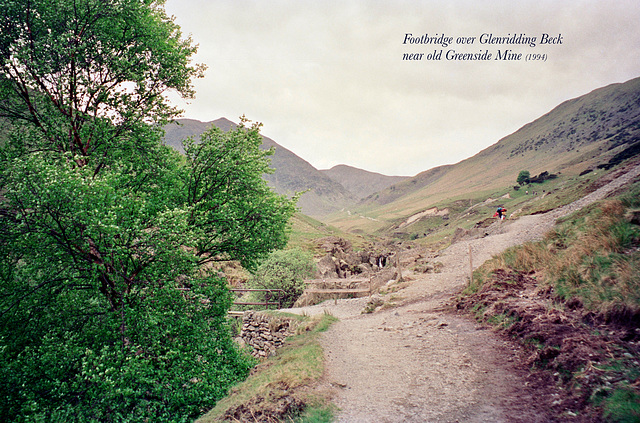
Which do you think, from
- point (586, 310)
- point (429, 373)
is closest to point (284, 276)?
point (429, 373)

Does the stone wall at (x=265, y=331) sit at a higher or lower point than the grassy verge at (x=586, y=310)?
lower

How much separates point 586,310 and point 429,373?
430 cm

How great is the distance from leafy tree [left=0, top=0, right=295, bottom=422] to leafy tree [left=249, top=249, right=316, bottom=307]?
1586cm

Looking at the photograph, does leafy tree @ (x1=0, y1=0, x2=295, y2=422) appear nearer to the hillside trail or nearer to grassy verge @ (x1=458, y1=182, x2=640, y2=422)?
the hillside trail

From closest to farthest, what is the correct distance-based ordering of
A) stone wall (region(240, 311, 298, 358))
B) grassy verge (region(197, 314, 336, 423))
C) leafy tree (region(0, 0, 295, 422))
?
grassy verge (region(197, 314, 336, 423)), leafy tree (region(0, 0, 295, 422)), stone wall (region(240, 311, 298, 358))

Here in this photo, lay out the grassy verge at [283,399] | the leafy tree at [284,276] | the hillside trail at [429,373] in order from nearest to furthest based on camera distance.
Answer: the hillside trail at [429,373] < the grassy verge at [283,399] < the leafy tree at [284,276]

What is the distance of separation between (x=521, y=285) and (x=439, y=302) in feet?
16.6

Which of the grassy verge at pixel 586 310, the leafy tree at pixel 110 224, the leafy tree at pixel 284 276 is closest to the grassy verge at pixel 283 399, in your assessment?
the leafy tree at pixel 110 224

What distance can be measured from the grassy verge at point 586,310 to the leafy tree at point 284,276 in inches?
695

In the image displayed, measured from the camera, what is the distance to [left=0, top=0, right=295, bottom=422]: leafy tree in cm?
856

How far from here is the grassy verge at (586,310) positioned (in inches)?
213

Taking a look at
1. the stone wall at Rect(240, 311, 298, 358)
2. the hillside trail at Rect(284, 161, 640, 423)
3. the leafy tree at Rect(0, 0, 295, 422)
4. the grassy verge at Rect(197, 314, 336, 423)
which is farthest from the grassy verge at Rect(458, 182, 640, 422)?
the stone wall at Rect(240, 311, 298, 358)

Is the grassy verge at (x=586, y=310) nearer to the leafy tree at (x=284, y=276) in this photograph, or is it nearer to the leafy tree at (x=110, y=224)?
the leafy tree at (x=110, y=224)

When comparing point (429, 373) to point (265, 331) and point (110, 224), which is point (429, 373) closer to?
point (110, 224)
